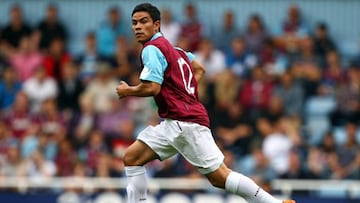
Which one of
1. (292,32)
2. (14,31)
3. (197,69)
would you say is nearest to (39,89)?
(14,31)

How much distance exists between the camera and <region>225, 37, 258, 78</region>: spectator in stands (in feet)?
62.6

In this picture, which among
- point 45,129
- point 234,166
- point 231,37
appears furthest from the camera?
point 231,37

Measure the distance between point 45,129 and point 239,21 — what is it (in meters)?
4.47

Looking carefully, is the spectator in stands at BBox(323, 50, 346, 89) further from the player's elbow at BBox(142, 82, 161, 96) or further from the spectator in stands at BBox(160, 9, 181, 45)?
the player's elbow at BBox(142, 82, 161, 96)

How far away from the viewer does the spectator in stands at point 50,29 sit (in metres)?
20.6

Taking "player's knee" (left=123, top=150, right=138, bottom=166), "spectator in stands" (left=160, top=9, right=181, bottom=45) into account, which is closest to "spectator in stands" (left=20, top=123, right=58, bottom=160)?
"spectator in stands" (left=160, top=9, right=181, bottom=45)

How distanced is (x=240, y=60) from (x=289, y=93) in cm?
130

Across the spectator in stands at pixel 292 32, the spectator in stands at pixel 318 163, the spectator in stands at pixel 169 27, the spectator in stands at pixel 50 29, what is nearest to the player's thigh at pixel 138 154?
the spectator in stands at pixel 318 163

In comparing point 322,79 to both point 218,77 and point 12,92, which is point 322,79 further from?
point 12,92

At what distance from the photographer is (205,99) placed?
18.4 meters

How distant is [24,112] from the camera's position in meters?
18.9

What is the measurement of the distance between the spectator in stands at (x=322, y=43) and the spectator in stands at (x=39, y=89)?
4.56 metres

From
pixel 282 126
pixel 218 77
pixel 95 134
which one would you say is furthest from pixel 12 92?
pixel 282 126

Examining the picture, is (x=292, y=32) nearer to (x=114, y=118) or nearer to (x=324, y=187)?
(x=114, y=118)
